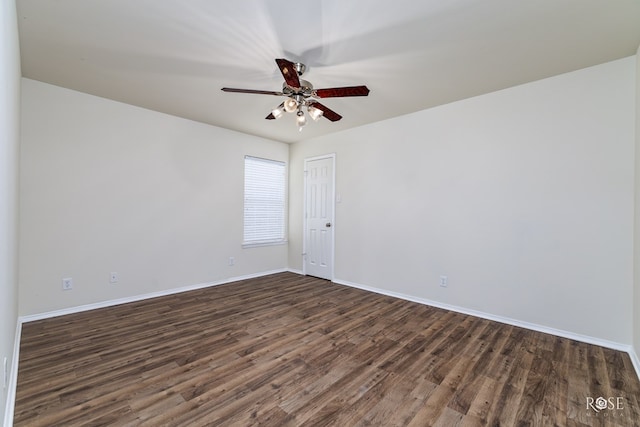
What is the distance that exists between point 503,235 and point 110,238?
4616mm

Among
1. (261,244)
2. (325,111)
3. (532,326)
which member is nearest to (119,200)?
(261,244)

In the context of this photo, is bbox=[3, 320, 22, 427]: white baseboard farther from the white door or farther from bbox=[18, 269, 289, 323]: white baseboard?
the white door

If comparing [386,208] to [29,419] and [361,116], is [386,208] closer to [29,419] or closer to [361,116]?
[361,116]

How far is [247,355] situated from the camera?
2.35m

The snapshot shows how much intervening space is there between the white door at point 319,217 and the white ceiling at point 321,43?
188cm

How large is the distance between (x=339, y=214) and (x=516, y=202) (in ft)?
8.02

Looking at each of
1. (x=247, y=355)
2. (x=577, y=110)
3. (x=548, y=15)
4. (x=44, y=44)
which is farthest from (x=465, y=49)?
(x=44, y=44)

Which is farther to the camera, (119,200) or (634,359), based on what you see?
(119,200)

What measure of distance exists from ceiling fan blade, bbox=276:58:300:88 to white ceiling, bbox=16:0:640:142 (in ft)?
0.96

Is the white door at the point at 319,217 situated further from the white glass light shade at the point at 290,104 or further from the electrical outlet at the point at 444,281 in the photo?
the white glass light shade at the point at 290,104

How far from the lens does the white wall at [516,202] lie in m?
2.53

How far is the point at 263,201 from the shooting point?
5191 millimetres

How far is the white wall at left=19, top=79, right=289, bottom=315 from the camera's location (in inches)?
119

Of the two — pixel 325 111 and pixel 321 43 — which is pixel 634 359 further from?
pixel 321 43
